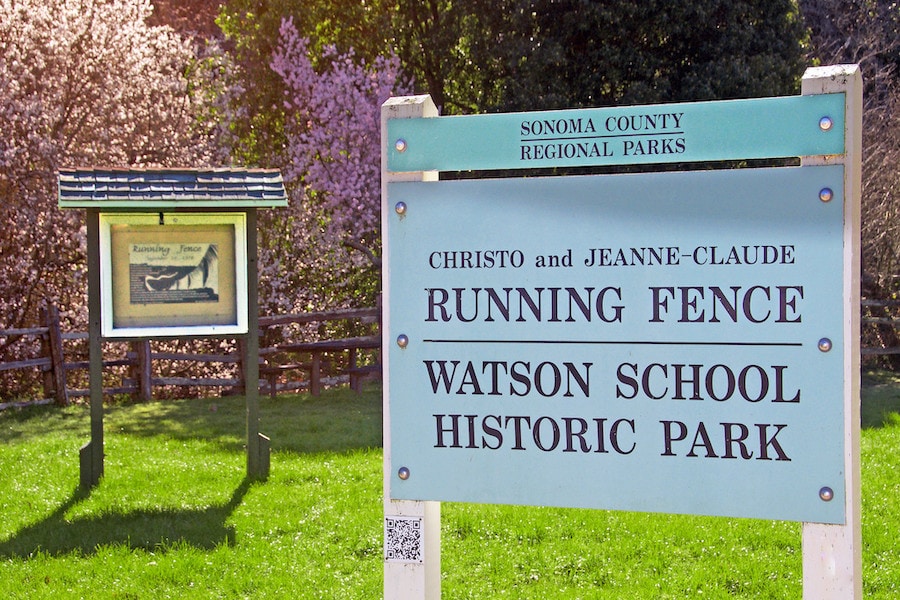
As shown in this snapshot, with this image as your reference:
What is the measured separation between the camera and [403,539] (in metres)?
3.34

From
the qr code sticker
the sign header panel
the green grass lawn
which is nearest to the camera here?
the sign header panel

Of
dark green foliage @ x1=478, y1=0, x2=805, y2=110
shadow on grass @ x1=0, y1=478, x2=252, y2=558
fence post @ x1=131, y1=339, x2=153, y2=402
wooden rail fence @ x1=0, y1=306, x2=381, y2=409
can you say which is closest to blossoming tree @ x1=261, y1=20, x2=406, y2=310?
wooden rail fence @ x1=0, y1=306, x2=381, y2=409

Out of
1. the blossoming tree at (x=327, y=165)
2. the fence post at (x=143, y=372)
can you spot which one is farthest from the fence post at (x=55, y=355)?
the blossoming tree at (x=327, y=165)

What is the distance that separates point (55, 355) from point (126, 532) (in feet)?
27.2

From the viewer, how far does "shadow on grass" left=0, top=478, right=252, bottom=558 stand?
20.1 ft

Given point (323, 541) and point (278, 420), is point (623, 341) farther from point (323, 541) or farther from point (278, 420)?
point (278, 420)

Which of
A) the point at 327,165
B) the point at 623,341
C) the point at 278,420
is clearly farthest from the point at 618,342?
the point at 327,165

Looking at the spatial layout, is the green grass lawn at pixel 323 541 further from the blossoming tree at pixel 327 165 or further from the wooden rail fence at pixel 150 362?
the blossoming tree at pixel 327 165

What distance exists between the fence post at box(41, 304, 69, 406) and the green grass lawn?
508 cm

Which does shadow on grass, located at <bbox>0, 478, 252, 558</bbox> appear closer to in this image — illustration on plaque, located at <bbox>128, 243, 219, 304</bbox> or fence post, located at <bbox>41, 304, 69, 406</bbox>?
illustration on plaque, located at <bbox>128, 243, 219, 304</bbox>

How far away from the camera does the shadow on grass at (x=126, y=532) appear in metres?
6.13

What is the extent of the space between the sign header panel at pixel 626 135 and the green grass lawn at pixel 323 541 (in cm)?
272

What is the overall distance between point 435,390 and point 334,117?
1491 cm

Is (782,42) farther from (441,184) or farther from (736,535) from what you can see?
(441,184)
